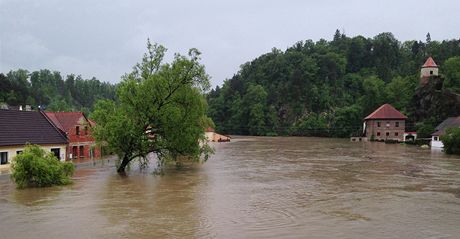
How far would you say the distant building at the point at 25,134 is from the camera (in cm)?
3266

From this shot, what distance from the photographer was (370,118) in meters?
88.7

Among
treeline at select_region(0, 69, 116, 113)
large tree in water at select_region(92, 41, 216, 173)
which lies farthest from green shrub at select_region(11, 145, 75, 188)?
treeline at select_region(0, 69, 116, 113)

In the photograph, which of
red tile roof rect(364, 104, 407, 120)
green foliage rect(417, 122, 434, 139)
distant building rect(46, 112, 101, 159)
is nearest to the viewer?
distant building rect(46, 112, 101, 159)

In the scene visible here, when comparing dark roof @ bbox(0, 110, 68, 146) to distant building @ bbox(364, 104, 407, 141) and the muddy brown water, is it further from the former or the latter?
distant building @ bbox(364, 104, 407, 141)

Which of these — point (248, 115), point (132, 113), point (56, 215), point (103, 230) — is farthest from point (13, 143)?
point (248, 115)

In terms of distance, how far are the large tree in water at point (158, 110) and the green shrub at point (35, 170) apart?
18.8ft

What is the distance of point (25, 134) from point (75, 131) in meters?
7.94

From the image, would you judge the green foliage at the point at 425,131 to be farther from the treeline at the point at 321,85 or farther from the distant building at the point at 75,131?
the distant building at the point at 75,131

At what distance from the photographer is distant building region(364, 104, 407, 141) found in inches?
3383

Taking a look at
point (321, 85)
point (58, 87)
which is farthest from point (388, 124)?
point (58, 87)

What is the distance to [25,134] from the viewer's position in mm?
35375

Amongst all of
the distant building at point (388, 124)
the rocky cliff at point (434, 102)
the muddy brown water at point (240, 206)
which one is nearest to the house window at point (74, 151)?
the muddy brown water at point (240, 206)

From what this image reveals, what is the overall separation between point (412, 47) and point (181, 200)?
476 ft

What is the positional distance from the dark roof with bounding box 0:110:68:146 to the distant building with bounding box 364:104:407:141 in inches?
2517
